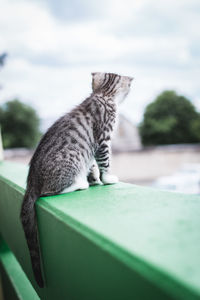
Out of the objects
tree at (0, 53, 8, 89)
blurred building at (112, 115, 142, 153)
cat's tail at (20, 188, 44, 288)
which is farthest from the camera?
blurred building at (112, 115, 142, 153)

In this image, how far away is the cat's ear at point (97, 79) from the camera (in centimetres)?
151

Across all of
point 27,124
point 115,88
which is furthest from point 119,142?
point 115,88

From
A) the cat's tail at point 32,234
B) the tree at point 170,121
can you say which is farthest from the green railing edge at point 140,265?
the tree at point 170,121

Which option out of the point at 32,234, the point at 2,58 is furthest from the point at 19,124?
the point at 32,234

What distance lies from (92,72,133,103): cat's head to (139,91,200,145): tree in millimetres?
15329

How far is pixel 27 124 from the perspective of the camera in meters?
16.1

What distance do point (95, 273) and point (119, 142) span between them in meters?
16.6

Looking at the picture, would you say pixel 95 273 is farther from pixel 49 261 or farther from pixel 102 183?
pixel 102 183

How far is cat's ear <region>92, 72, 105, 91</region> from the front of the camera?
1514 mm

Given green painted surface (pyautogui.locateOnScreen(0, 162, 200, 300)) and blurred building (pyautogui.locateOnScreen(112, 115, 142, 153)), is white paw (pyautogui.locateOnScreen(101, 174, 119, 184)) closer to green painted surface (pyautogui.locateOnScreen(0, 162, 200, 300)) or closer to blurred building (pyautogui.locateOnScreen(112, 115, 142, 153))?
green painted surface (pyautogui.locateOnScreen(0, 162, 200, 300))

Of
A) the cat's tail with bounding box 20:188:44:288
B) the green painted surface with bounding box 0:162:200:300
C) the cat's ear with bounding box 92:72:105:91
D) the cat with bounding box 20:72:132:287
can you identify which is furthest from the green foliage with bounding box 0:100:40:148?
the green painted surface with bounding box 0:162:200:300

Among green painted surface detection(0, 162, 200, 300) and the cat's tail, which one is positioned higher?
green painted surface detection(0, 162, 200, 300)

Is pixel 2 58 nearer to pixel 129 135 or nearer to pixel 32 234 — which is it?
pixel 32 234

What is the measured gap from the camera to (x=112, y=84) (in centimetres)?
150
